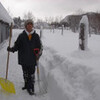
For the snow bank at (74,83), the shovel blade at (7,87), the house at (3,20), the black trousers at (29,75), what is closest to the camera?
the snow bank at (74,83)

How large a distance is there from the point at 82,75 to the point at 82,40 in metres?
1.89

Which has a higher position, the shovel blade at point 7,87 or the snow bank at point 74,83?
the snow bank at point 74,83

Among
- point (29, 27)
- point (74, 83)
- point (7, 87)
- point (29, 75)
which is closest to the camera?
point (74, 83)

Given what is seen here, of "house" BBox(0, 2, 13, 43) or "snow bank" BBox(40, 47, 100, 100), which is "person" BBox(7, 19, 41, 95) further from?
"house" BBox(0, 2, 13, 43)

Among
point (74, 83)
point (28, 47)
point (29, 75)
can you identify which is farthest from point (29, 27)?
point (74, 83)

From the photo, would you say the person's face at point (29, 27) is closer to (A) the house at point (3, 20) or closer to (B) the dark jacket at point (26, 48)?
(B) the dark jacket at point (26, 48)

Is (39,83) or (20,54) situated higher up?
(20,54)

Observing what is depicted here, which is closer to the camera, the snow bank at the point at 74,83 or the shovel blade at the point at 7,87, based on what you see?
the snow bank at the point at 74,83

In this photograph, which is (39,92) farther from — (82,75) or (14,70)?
(14,70)

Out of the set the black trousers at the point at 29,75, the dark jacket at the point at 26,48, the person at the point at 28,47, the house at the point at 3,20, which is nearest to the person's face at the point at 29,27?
the person at the point at 28,47

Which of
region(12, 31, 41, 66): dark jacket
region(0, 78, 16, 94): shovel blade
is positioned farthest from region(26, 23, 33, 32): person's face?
region(0, 78, 16, 94): shovel blade

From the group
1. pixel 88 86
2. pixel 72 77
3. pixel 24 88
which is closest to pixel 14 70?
pixel 24 88

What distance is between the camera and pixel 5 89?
4.19m

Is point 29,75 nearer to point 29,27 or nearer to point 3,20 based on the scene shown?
point 29,27
